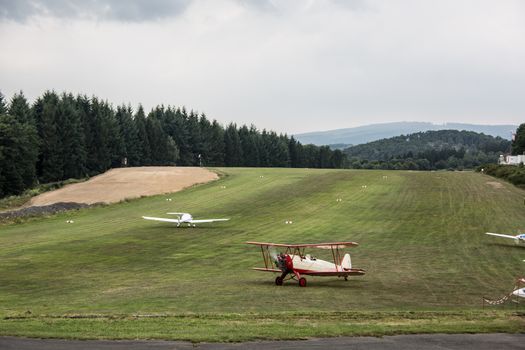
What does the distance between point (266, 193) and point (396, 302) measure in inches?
1948

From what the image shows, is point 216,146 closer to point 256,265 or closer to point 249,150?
point 249,150

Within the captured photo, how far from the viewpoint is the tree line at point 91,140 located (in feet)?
325

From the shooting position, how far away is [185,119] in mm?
165375

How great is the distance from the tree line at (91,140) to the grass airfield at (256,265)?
38020 mm

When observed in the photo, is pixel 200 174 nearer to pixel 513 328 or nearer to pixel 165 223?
pixel 165 223

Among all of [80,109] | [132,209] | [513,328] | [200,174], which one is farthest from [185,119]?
[513,328]

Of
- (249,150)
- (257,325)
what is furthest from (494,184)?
(249,150)

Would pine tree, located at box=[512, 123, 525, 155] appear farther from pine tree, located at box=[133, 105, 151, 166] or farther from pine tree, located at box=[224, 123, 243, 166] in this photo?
pine tree, located at box=[133, 105, 151, 166]

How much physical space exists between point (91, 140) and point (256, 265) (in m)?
90.8

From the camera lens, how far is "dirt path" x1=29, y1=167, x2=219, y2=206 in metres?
72.6

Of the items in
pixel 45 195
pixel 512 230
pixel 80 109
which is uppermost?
pixel 80 109

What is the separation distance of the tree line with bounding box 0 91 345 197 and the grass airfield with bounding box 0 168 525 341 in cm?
3802

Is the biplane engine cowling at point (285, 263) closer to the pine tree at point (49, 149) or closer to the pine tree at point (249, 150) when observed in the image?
the pine tree at point (49, 149)

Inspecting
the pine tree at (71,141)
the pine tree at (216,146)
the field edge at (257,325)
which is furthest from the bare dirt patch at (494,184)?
the pine tree at (216,146)
